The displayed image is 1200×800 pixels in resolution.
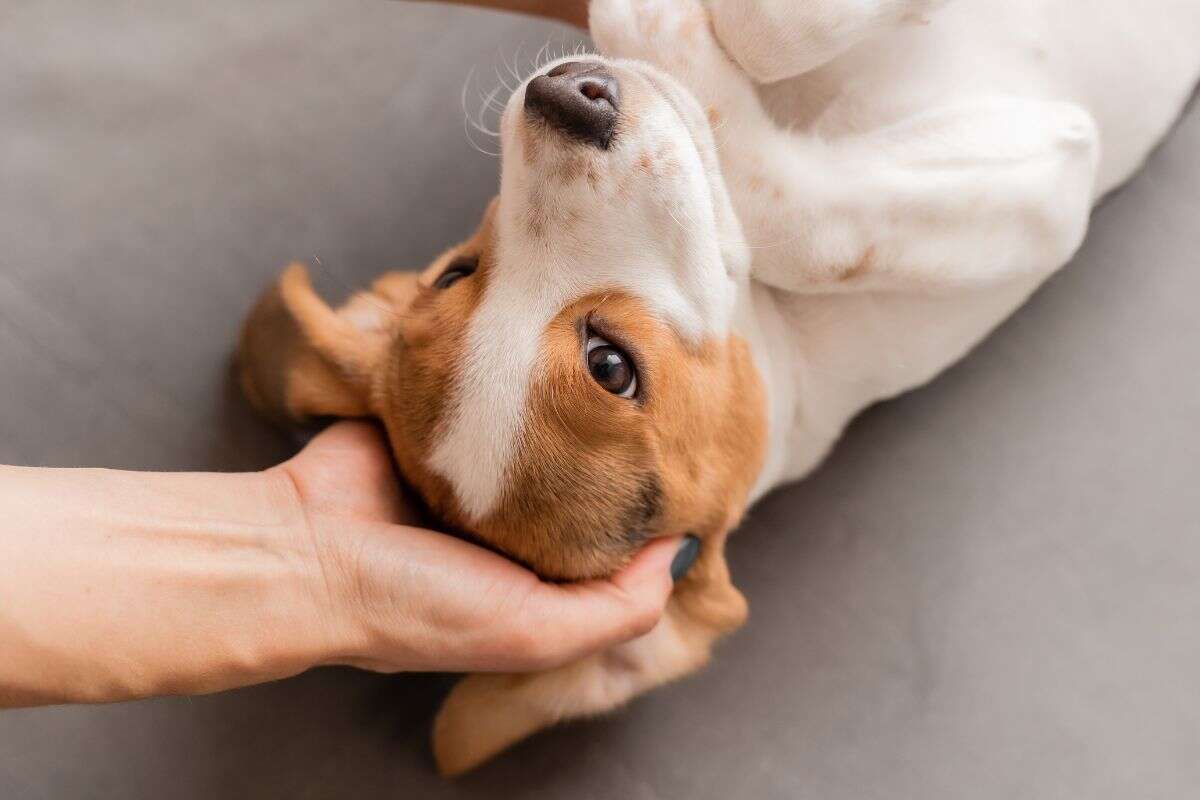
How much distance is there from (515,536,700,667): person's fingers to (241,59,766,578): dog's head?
0.03 m

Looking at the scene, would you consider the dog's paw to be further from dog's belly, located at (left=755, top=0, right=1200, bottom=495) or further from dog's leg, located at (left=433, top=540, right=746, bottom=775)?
dog's belly, located at (left=755, top=0, right=1200, bottom=495)

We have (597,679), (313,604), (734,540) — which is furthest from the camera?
(734,540)

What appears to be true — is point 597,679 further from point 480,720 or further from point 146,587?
point 146,587

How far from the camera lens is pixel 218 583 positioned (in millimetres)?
1188

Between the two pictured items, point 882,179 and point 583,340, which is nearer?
point 583,340

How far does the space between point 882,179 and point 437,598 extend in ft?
3.14

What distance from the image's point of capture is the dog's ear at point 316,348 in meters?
1.43

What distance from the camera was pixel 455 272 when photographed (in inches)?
54.5

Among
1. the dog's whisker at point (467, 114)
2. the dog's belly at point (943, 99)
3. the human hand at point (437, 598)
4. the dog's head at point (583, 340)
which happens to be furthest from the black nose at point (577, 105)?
the dog's whisker at point (467, 114)

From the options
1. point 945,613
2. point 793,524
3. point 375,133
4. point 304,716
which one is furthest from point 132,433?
point 945,613

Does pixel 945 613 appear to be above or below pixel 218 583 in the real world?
below

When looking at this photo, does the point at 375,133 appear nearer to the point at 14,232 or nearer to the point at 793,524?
the point at 14,232

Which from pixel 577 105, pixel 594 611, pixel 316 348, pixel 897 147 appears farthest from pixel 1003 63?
pixel 316 348

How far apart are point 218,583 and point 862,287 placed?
1104 mm
